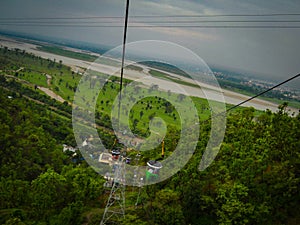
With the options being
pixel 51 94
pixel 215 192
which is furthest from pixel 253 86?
pixel 51 94

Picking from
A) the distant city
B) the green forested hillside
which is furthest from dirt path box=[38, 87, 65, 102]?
the green forested hillside

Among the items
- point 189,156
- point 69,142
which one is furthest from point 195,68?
point 69,142

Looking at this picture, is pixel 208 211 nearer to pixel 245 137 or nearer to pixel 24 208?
pixel 245 137

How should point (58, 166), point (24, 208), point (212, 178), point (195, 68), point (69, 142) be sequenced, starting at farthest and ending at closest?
point (69, 142) → point (58, 166) → point (24, 208) → point (212, 178) → point (195, 68)

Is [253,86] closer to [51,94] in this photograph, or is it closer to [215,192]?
[215,192]

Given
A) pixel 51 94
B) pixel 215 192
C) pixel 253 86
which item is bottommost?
pixel 51 94

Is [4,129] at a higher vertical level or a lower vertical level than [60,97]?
higher

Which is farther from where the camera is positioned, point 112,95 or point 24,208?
point 112,95

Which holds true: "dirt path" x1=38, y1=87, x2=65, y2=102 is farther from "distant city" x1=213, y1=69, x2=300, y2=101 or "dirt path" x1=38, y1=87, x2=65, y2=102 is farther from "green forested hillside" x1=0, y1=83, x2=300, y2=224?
"green forested hillside" x1=0, y1=83, x2=300, y2=224

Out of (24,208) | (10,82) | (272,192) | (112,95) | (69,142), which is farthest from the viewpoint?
(112,95)

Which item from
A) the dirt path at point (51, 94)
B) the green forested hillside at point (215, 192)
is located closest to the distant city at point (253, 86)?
the green forested hillside at point (215, 192)

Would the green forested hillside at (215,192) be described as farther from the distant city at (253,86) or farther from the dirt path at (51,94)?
the dirt path at (51,94)
